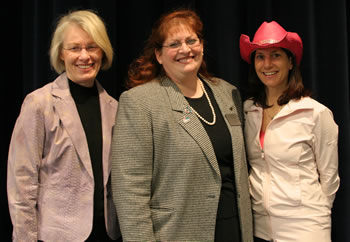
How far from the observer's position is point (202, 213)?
1.56 metres

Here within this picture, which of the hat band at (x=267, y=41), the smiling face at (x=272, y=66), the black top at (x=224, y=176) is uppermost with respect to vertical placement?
the hat band at (x=267, y=41)

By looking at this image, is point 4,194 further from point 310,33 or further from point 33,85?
point 310,33

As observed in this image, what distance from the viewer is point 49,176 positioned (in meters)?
1.64

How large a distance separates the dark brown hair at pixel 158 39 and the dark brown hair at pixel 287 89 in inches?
16.5

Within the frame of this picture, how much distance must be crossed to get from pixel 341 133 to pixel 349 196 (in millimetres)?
366

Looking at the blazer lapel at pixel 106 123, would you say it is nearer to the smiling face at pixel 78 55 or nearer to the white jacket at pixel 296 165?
the smiling face at pixel 78 55

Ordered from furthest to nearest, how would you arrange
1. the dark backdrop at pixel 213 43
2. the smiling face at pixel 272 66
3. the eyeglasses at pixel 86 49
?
the dark backdrop at pixel 213 43
the smiling face at pixel 272 66
the eyeglasses at pixel 86 49

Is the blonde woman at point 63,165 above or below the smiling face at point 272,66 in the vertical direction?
below

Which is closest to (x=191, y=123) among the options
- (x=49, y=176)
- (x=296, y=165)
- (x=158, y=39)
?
(x=158, y=39)

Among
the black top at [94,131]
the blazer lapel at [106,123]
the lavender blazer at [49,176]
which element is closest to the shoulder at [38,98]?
the lavender blazer at [49,176]

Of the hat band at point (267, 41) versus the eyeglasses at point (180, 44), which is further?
the hat band at point (267, 41)

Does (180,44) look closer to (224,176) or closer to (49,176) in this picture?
(224,176)

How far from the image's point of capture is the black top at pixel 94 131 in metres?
1.68

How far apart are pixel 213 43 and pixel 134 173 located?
1103 millimetres
